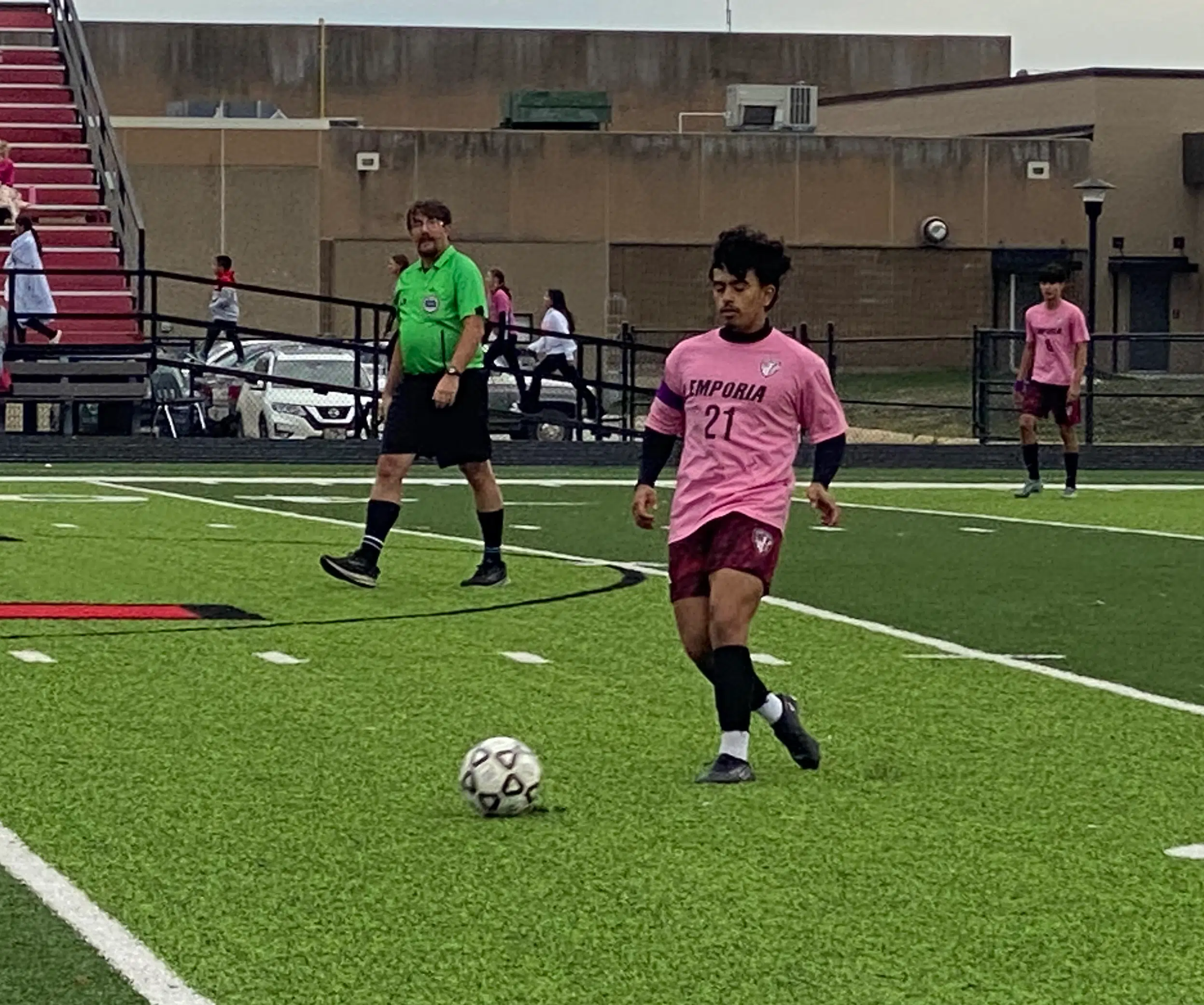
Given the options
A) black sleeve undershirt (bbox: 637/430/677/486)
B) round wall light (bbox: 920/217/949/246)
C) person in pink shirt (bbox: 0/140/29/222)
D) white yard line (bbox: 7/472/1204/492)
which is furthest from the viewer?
round wall light (bbox: 920/217/949/246)

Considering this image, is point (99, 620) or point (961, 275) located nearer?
point (99, 620)

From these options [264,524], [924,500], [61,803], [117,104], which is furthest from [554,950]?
[117,104]

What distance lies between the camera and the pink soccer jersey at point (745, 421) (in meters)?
8.44

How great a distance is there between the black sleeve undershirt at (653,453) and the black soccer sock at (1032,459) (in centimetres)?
1346

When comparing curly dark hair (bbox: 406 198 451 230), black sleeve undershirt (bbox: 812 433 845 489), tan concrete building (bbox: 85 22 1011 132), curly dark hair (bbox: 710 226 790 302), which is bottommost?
black sleeve undershirt (bbox: 812 433 845 489)

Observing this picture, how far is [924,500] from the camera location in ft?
72.9

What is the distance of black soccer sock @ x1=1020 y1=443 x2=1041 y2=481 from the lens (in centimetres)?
2209

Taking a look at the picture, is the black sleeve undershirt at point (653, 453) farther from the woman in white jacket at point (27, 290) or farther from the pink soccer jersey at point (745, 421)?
the woman in white jacket at point (27, 290)

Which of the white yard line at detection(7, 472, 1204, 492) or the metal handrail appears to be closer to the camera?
the white yard line at detection(7, 472, 1204, 492)

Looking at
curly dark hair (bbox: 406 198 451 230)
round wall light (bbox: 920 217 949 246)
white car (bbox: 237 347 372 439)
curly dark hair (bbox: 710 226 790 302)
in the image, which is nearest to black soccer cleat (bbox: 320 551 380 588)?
curly dark hair (bbox: 406 198 451 230)

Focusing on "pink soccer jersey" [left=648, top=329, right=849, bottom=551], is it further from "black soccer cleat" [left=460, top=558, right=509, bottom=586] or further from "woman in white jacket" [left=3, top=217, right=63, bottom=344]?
"woman in white jacket" [left=3, top=217, right=63, bottom=344]

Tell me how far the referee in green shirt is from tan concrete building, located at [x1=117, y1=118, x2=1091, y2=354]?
39043 mm

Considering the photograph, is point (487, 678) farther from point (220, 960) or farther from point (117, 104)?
point (117, 104)

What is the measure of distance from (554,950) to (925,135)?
55.4 meters
